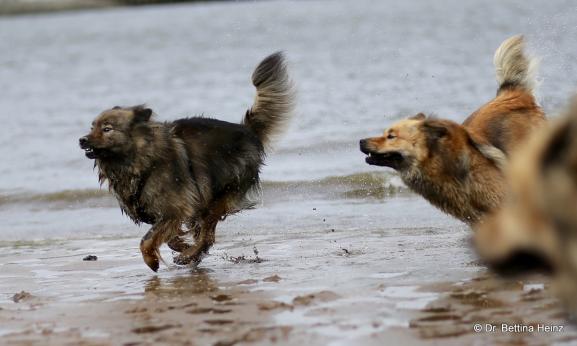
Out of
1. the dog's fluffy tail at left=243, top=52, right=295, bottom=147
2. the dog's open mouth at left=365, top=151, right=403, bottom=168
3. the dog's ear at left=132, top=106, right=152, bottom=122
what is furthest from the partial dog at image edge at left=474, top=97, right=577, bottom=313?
the dog's fluffy tail at left=243, top=52, right=295, bottom=147

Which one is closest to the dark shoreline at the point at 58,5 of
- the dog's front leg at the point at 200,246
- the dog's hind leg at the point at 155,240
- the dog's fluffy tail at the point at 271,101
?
the dog's fluffy tail at the point at 271,101

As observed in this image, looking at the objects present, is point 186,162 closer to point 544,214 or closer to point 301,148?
point 544,214

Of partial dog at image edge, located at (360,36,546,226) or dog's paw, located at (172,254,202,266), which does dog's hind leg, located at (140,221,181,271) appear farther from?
partial dog at image edge, located at (360,36,546,226)

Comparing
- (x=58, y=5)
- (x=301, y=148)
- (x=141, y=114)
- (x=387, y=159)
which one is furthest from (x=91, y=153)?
(x=58, y=5)

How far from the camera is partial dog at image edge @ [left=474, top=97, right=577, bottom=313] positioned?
2393 millimetres

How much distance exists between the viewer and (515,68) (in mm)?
8273

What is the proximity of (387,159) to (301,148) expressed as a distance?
23.6ft

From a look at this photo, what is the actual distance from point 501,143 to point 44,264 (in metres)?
4.02

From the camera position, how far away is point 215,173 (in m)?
8.23

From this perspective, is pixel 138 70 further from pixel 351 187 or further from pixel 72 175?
pixel 351 187

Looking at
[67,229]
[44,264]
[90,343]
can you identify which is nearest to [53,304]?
[90,343]

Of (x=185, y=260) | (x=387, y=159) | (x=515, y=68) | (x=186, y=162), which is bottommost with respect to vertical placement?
(x=185, y=260)

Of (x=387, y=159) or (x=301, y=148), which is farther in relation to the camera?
(x=301, y=148)

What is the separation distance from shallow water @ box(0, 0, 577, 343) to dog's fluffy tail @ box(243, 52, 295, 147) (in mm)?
1046
